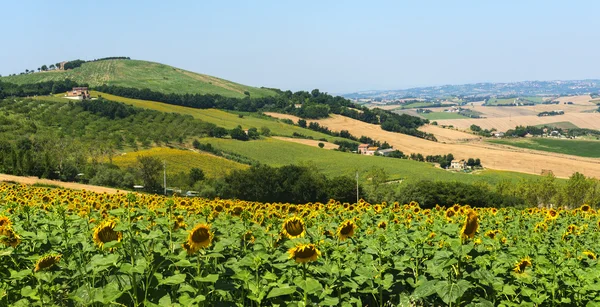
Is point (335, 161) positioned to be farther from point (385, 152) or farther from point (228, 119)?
point (228, 119)

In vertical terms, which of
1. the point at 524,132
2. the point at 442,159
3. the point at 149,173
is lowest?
the point at 524,132

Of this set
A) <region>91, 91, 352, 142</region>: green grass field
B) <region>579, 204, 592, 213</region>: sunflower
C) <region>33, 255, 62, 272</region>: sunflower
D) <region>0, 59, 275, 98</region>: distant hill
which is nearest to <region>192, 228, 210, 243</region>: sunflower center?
<region>33, 255, 62, 272</region>: sunflower

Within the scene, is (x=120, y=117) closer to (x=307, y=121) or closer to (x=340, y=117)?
(x=307, y=121)

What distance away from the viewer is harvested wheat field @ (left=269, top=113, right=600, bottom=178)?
102 meters

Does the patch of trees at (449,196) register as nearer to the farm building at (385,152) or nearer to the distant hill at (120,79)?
the farm building at (385,152)

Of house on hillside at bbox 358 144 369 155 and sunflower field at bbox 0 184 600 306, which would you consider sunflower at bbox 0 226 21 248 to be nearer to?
sunflower field at bbox 0 184 600 306

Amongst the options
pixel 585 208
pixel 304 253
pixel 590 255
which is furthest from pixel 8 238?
pixel 585 208

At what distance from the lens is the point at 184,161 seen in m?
86.6

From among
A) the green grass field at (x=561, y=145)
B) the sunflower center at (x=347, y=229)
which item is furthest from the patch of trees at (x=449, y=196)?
the green grass field at (x=561, y=145)

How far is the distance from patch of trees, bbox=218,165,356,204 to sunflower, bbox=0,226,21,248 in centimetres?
5411

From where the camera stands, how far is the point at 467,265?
5074 mm

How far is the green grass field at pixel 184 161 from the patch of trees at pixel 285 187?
18.1 meters

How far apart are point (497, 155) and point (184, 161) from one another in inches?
2797

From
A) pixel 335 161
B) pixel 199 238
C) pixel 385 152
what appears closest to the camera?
pixel 199 238
